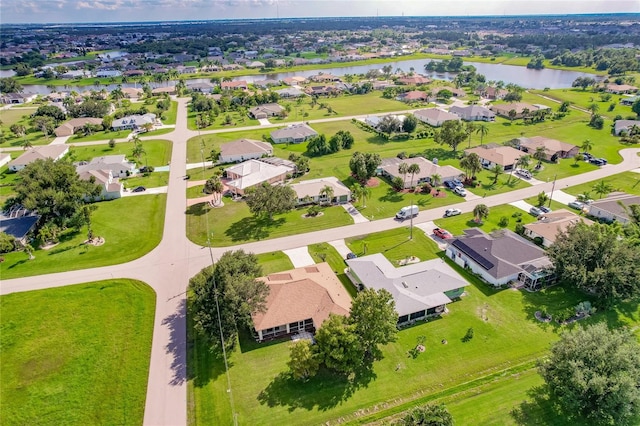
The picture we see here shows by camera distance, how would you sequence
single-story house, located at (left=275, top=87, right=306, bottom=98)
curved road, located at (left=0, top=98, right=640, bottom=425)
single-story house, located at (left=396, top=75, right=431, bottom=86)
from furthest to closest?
single-story house, located at (left=396, top=75, right=431, bottom=86) → single-story house, located at (left=275, top=87, right=306, bottom=98) → curved road, located at (left=0, top=98, right=640, bottom=425)

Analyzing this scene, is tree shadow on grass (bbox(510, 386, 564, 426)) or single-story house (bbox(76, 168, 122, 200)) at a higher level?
single-story house (bbox(76, 168, 122, 200))

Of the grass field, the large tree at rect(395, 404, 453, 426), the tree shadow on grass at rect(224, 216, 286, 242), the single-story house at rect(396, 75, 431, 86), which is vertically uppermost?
the single-story house at rect(396, 75, 431, 86)

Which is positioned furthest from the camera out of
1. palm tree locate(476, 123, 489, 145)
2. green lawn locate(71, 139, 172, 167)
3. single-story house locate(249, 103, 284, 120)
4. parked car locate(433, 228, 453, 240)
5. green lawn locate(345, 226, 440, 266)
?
single-story house locate(249, 103, 284, 120)

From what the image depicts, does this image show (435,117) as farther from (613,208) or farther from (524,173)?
(613,208)

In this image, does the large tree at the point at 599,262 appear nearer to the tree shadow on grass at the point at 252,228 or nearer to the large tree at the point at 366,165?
the large tree at the point at 366,165

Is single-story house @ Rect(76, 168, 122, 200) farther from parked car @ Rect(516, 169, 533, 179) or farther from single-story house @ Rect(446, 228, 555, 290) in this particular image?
parked car @ Rect(516, 169, 533, 179)

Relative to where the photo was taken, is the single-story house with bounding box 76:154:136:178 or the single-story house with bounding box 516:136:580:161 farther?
the single-story house with bounding box 516:136:580:161

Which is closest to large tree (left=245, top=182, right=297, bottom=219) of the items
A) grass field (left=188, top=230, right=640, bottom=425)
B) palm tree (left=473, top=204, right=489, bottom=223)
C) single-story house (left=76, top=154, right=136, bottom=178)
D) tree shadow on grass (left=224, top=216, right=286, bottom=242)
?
tree shadow on grass (left=224, top=216, right=286, bottom=242)

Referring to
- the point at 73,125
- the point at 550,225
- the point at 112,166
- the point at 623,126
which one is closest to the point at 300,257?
the point at 550,225
